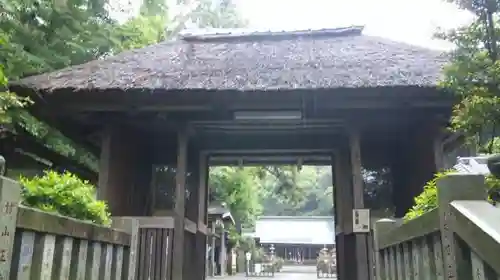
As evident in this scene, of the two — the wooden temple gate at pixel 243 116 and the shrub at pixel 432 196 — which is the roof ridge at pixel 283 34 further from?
the shrub at pixel 432 196

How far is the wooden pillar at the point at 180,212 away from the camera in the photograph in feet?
20.4

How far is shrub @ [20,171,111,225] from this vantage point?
2.82 metres

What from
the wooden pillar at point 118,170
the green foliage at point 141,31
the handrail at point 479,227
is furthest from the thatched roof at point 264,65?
the handrail at point 479,227

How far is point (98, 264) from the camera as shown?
118 inches

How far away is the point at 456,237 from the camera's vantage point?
206 cm

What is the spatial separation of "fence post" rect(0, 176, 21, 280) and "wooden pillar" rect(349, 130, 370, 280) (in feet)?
15.7

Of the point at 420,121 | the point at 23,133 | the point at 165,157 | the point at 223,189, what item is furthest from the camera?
the point at 223,189

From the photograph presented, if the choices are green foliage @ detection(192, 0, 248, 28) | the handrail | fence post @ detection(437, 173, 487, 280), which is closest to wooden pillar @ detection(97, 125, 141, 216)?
fence post @ detection(437, 173, 487, 280)

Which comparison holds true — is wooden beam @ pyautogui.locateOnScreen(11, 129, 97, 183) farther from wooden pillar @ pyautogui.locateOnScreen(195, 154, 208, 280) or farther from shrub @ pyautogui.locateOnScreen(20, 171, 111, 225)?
shrub @ pyautogui.locateOnScreen(20, 171, 111, 225)

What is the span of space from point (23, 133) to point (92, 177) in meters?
2.65

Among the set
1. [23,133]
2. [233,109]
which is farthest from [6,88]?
[233,109]

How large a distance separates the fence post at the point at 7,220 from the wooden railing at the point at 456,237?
1.87m

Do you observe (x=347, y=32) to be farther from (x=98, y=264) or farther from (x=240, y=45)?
(x=98, y=264)

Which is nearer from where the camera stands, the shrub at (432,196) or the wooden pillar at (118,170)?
the shrub at (432,196)
